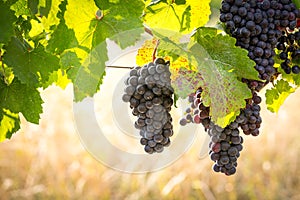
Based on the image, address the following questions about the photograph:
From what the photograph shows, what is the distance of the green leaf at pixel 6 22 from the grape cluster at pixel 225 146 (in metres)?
0.33

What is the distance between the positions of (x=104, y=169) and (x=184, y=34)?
296cm

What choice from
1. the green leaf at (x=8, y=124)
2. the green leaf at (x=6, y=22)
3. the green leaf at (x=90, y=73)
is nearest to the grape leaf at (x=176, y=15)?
the green leaf at (x=90, y=73)

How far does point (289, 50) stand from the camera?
0.80 metres

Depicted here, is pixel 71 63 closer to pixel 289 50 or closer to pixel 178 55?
pixel 178 55

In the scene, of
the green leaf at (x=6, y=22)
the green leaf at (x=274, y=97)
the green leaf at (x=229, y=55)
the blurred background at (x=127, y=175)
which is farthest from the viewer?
the blurred background at (x=127, y=175)

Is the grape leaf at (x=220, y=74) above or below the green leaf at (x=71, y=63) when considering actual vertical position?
below

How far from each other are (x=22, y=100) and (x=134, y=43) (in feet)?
0.89

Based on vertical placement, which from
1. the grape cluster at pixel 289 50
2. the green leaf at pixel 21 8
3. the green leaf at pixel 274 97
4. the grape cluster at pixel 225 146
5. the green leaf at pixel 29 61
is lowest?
→ the grape cluster at pixel 225 146

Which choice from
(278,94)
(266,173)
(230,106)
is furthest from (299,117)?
(230,106)

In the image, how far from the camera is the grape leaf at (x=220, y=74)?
70cm

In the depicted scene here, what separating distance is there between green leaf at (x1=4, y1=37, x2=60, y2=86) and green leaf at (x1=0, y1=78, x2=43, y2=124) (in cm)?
5

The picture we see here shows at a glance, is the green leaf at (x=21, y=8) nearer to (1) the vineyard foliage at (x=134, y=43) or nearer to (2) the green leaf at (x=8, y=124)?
(1) the vineyard foliage at (x=134, y=43)

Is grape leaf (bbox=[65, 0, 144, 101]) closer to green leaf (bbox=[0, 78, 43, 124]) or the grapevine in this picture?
the grapevine

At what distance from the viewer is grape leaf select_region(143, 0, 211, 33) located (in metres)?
0.77
